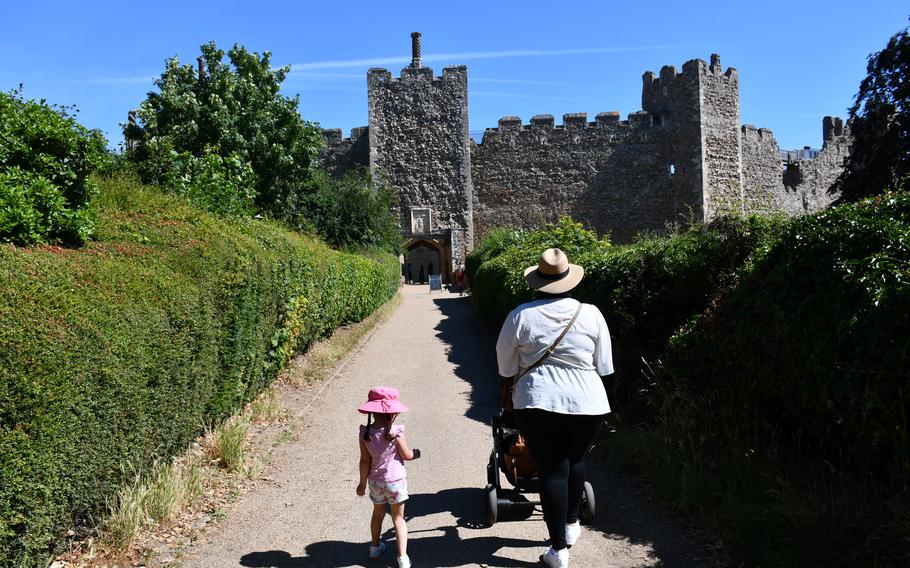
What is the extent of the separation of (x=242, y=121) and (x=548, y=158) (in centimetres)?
1820

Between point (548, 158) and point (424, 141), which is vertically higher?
point (424, 141)

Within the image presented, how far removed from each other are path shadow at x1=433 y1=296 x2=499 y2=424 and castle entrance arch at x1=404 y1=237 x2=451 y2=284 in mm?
12628

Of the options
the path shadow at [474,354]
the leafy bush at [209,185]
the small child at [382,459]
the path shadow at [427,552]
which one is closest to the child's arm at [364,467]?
the small child at [382,459]

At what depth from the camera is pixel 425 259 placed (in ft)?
129

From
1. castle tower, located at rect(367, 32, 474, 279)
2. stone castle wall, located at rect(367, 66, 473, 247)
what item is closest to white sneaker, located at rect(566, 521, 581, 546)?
castle tower, located at rect(367, 32, 474, 279)

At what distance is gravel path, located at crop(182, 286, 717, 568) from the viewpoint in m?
4.33

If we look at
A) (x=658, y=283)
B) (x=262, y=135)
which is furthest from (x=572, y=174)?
(x=658, y=283)

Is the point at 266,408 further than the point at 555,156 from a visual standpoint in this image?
No

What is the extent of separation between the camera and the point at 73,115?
6.91 metres

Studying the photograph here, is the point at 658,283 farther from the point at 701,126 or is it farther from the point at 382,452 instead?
the point at 701,126

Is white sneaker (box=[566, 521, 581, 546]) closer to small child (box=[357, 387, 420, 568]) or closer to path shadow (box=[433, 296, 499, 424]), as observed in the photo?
small child (box=[357, 387, 420, 568])

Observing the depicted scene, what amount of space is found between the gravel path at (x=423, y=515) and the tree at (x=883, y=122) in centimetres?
1448

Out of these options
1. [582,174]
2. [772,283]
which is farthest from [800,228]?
[582,174]

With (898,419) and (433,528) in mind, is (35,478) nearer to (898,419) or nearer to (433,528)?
(433,528)
